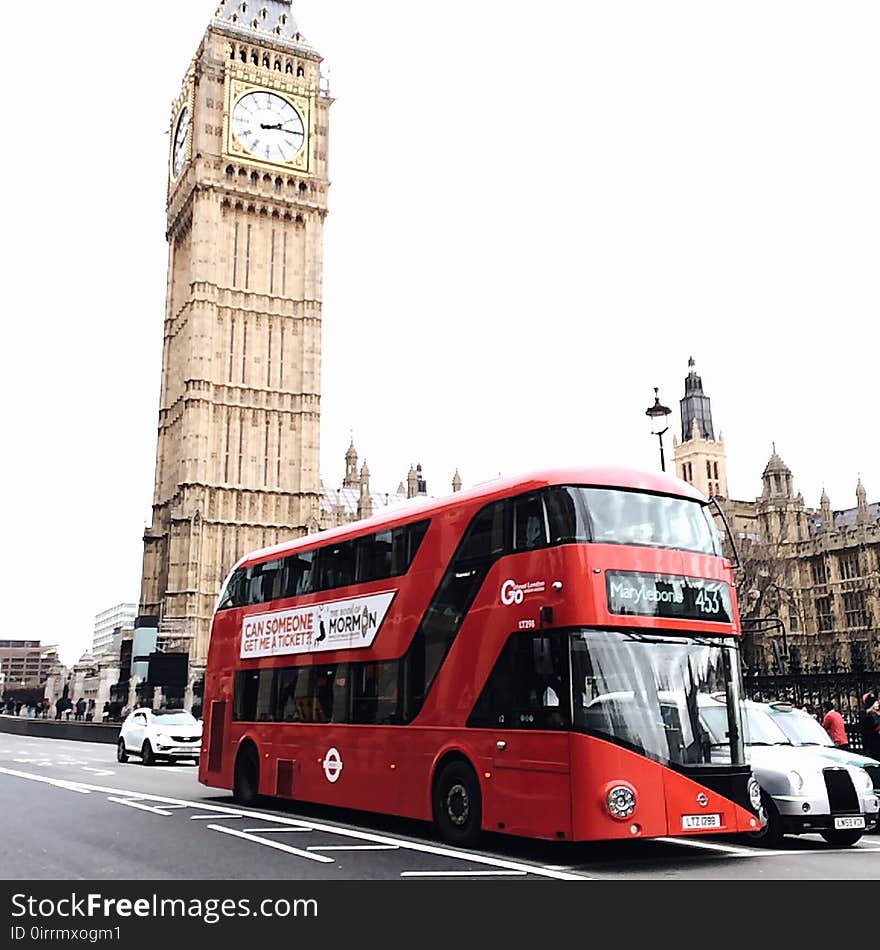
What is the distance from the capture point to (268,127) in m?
71.8

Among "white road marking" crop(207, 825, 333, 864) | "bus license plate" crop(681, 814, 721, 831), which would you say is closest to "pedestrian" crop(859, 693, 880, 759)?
"bus license plate" crop(681, 814, 721, 831)

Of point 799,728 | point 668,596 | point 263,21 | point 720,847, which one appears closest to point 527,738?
point 668,596

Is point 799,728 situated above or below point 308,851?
above

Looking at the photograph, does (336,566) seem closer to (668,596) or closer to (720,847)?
(668,596)

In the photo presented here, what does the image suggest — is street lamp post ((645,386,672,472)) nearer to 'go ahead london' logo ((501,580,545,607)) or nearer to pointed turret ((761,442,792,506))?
'go ahead london' logo ((501,580,545,607))

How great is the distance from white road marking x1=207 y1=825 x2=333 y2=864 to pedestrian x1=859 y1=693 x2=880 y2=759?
843 cm

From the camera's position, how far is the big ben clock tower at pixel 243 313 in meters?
68.3

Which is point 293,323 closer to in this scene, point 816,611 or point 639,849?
point 816,611

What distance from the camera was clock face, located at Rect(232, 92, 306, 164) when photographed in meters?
70.9

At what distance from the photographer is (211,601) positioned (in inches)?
2660

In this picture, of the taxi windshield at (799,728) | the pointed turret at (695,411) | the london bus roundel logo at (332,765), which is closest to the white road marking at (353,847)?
the london bus roundel logo at (332,765)

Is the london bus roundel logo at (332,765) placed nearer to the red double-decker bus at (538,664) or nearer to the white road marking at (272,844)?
the red double-decker bus at (538,664)

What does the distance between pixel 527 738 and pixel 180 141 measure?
2947 inches
